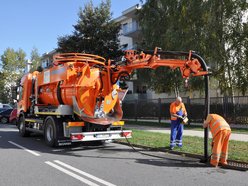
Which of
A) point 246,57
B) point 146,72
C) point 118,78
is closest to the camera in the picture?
point 118,78

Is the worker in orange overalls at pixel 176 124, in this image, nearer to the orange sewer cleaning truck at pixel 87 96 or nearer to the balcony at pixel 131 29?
the orange sewer cleaning truck at pixel 87 96

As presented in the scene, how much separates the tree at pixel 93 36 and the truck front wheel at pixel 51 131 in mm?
17594

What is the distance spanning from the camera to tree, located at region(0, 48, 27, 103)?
58.5 metres

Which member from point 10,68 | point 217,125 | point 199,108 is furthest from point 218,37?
point 10,68

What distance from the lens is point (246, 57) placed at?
2147cm

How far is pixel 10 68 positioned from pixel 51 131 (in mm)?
51115

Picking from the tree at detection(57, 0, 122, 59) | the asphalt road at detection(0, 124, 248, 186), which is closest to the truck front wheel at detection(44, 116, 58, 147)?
the asphalt road at detection(0, 124, 248, 186)

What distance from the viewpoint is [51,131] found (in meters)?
12.2

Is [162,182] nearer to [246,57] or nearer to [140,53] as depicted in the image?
[140,53]

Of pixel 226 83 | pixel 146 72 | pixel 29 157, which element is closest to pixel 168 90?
pixel 146 72

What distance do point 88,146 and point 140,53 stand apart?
4323mm

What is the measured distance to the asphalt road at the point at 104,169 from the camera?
22.9 ft

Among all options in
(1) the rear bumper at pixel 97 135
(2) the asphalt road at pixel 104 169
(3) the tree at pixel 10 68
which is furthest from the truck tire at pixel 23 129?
(3) the tree at pixel 10 68

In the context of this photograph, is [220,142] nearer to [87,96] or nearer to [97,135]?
[97,135]
